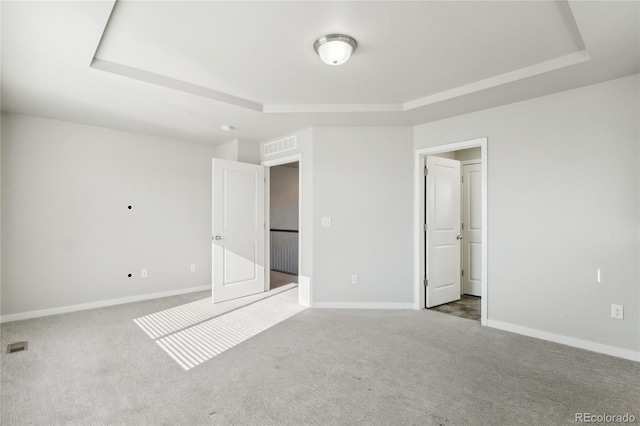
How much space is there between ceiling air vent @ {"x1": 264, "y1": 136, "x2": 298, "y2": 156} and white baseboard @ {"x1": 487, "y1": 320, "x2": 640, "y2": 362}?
133 inches

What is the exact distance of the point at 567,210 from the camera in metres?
2.97

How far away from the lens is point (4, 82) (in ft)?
9.23

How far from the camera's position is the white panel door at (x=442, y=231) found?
13.8 feet

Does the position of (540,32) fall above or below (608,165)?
above

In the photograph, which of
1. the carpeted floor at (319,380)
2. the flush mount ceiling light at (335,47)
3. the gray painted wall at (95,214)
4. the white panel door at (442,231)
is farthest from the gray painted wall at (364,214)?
the gray painted wall at (95,214)

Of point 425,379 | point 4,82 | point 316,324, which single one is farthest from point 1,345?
Answer: point 425,379

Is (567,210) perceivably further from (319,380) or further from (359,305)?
(319,380)

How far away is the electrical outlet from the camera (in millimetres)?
2691

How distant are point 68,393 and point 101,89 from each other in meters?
2.61

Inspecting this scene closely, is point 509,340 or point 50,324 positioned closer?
point 509,340

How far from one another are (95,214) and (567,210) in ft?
18.3

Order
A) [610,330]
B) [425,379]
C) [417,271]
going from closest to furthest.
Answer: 1. [425,379]
2. [610,330]
3. [417,271]

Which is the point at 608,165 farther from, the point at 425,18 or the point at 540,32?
the point at 425,18

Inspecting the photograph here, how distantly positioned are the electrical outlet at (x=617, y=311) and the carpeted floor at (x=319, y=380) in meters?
0.37
